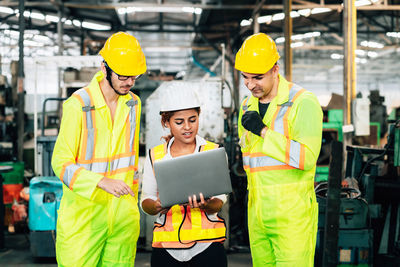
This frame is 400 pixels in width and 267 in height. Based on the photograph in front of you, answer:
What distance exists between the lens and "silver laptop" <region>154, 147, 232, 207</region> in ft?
6.86

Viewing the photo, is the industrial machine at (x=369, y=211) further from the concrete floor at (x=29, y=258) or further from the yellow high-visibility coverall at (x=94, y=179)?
the yellow high-visibility coverall at (x=94, y=179)

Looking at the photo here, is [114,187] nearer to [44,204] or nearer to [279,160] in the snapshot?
[279,160]

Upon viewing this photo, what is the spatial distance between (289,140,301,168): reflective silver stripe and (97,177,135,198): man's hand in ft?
2.77

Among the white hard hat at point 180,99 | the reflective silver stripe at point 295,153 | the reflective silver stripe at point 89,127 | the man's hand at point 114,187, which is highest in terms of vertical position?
the white hard hat at point 180,99

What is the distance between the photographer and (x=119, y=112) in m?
2.29

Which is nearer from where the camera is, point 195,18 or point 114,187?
point 114,187

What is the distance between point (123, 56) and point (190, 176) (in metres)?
0.71

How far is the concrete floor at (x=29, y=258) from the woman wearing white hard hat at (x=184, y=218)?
3063mm

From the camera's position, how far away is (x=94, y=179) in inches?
81.4

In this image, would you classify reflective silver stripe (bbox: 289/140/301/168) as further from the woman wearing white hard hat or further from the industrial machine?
the industrial machine

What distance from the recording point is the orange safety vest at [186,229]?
212 centimetres

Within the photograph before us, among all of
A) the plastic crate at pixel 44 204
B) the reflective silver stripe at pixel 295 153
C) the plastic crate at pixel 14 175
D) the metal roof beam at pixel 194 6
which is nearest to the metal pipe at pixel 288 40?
the metal roof beam at pixel 194 6

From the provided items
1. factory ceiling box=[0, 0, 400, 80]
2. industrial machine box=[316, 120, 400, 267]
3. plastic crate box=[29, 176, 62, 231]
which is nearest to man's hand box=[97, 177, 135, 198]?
industrial machine box=[316, 120, 400, 267]

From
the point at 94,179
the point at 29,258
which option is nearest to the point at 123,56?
the point at 94,179
